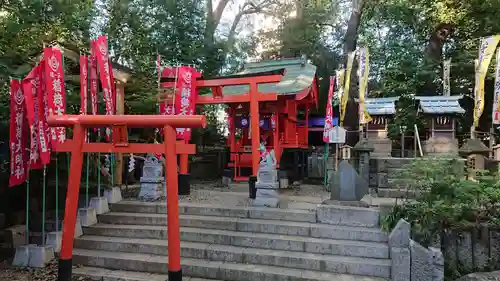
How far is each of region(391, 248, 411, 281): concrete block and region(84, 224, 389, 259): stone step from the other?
1.28 feet

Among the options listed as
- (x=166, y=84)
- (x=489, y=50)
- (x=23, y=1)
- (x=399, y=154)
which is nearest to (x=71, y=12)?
(x=23, y=1)

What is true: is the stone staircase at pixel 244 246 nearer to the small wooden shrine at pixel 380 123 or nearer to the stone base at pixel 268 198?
the stone base at pixel 268 198

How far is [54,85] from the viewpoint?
19.4 feet

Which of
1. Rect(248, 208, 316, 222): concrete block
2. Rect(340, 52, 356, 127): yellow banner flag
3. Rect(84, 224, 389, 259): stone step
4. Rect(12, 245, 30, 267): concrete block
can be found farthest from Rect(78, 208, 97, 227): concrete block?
Rect(340, 52, 356, 127): yellow banner flag

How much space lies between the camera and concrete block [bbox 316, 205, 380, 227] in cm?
636

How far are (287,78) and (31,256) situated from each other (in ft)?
32.5

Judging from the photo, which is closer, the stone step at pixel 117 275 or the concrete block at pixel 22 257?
the stone step at pixel 117 275

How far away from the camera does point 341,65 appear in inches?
754

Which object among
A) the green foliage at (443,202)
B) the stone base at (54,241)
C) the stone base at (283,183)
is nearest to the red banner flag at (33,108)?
the stone base at (54,241)

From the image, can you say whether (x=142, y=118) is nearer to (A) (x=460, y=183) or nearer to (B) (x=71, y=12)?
(A) (x=460, y=183)

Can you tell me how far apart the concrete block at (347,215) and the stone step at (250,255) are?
2.91 feet

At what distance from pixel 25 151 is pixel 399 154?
14774 mm

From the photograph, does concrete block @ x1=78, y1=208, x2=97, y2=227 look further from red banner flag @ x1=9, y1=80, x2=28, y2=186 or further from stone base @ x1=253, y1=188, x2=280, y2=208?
stone base @ x1=253, y1=188, x2=280, y2=208

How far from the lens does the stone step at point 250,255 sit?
17.9 feet
